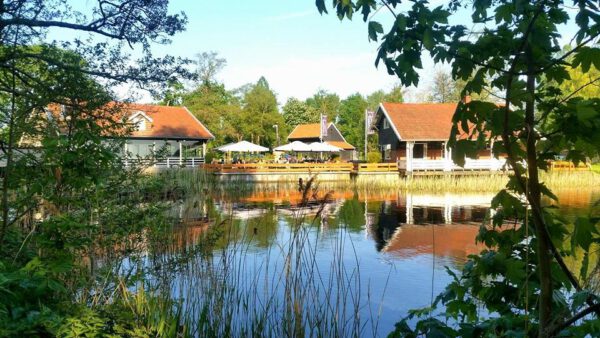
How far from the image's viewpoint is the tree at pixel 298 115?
67.1 m

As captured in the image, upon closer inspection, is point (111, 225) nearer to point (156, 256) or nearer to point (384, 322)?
point (156, 256)

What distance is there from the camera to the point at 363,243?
9.97 metres

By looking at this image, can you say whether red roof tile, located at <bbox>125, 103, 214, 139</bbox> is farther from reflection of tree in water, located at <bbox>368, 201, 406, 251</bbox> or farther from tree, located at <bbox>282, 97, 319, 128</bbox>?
tree, located at <bbox>282, 97, 319, 128</bbox>

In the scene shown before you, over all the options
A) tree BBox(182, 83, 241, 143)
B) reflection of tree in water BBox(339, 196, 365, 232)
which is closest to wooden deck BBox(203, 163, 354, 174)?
reflection of tree in water BBox(339, 196, 365, 232)

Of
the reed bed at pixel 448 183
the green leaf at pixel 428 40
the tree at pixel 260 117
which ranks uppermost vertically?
the tree at pixel 260 117

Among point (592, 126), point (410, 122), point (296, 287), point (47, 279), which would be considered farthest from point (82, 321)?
point (410, 122)

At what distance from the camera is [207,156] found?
115 ft

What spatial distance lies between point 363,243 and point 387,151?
2496 centimetres

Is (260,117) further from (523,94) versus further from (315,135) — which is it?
(523,94)

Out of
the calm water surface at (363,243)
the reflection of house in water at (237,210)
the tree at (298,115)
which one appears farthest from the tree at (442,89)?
the reflection of house in water at (237,210)

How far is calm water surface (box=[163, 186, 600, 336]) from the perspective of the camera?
4.02 metres

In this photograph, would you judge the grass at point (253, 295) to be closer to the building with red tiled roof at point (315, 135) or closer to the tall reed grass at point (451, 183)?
the tall reed grass at point (451, 183)

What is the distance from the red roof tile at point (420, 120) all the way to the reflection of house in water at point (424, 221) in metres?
9.57

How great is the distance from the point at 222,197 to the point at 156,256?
98 cm
